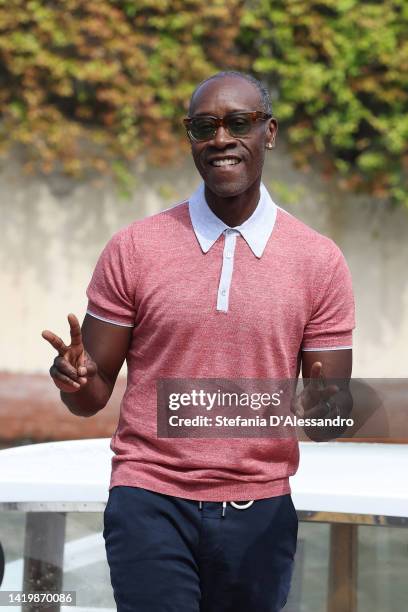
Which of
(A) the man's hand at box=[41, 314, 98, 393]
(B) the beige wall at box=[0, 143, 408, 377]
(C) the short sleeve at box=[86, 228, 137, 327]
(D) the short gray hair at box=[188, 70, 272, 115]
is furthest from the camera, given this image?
(B) the beige wall at box=[0, 143, 408, 377]

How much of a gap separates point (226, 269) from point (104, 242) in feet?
20.5

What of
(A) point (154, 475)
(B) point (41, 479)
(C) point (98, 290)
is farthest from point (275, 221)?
(B) point (41, 479)

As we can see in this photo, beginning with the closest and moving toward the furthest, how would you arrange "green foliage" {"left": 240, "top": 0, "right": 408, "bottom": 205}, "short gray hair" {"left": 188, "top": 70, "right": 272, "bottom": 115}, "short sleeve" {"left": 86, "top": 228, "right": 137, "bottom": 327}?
"short sleeve" {"left": 86, "top": 228, "right": 137, "bottom": 327} < "short gray hair" {"left": 188, "top": 70, "right": 272, "bottom": 115} < "green foliage" {"left": 240, "top": 0, "right": 408, "bottom": 205}

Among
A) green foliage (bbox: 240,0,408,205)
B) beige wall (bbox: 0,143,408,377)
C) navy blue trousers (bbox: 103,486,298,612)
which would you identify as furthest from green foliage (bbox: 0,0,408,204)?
navy blue trousers (bbox: 103,486,298,612)

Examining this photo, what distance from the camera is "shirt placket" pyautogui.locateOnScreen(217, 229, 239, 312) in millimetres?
2432

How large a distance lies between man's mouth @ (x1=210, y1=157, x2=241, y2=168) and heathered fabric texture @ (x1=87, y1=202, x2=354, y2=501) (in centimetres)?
17

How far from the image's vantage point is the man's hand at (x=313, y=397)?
243 centimetres

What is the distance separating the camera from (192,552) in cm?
243

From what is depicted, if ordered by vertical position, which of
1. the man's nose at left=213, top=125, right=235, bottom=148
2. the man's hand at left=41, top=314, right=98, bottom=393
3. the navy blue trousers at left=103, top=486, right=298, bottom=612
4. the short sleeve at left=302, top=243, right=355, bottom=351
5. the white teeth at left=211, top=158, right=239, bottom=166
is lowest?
the navy blue trousers at left=103, top=486, right=298, bottom=612

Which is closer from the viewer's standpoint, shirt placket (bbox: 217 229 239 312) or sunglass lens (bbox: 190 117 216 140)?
shirt placket (bbox: 217 229 239 312)

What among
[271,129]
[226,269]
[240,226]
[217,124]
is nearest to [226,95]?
[217,124]

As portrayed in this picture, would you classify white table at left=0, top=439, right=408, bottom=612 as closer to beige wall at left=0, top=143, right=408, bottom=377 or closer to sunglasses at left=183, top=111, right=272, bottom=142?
sunglasses at left=183, top=111, right=272, bottom=142

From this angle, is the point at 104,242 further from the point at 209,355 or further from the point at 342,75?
the point at 209,355

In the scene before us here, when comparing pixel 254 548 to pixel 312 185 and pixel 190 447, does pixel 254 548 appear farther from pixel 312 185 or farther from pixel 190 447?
pixel 312 185
